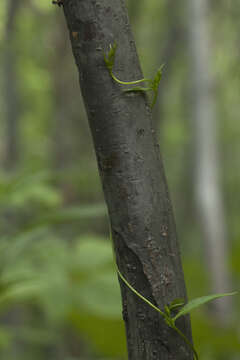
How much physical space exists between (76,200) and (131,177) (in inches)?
215

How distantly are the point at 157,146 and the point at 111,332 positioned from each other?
9.56 feet

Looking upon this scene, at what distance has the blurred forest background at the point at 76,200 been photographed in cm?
251

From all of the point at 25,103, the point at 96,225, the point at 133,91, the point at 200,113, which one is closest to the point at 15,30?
the point at 200,113

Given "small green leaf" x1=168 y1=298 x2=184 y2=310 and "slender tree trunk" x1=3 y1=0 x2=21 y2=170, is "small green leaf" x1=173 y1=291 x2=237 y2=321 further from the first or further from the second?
"slender tree trunk" x1=3 y1=0 x2=21 y2=170

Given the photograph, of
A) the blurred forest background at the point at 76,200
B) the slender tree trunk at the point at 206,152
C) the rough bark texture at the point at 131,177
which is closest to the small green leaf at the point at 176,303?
the rough bark texture at the point at 131,177

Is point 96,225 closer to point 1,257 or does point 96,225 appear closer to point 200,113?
point 200,113

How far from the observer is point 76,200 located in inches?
256

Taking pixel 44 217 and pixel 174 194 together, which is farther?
pixel 174 194

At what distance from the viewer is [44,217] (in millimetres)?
1885

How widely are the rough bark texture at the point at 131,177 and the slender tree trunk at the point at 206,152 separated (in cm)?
409

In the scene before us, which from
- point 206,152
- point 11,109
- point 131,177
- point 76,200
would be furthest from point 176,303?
point 11,109

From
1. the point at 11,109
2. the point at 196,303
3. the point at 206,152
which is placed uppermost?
the point at 11,109

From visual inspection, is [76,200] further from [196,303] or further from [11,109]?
[196,303]

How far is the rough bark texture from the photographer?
104 centimetres
